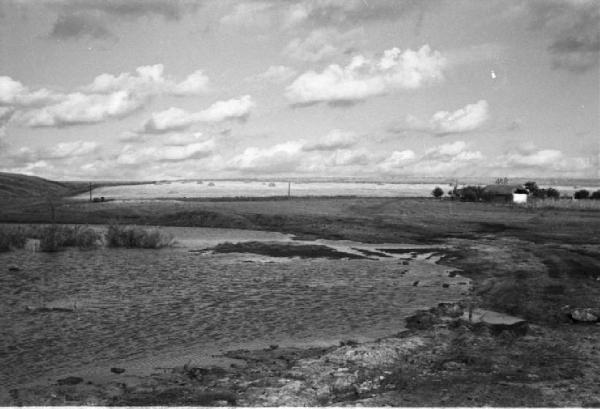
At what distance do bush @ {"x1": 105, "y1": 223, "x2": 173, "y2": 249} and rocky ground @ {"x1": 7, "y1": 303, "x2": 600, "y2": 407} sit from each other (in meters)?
19.3

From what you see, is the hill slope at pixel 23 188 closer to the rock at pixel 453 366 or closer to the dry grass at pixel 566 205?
the dry grass at pixel 566 205

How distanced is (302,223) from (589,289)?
26622 millimetres

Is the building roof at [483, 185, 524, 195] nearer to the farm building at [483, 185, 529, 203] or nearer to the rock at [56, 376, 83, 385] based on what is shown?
the farm building at [483, 185, 529, 203]

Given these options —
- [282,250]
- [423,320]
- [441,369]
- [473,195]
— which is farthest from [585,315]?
[473,195]

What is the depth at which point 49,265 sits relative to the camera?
76.3 ft

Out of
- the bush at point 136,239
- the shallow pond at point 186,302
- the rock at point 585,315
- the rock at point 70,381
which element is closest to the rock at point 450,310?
the shallow pond at point 186,302

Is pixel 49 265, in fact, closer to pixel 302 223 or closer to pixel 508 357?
pixel 508 357

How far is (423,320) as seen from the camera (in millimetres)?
13680

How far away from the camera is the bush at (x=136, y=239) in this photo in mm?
29578

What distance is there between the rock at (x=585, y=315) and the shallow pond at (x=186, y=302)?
3.84 meters

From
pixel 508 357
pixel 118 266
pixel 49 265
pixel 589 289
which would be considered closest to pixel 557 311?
pixel 589 289

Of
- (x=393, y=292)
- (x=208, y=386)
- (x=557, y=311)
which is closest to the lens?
(x=208, y=386)

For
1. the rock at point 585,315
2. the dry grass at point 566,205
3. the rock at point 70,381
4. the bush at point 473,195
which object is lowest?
the rock at point 70,381

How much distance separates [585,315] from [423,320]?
360cm
